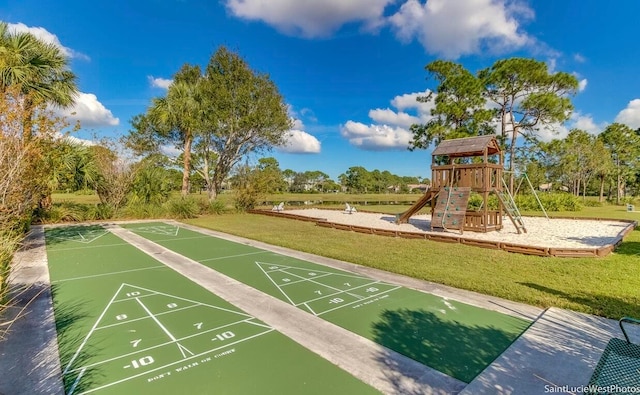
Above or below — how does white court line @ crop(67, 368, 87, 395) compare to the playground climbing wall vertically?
below

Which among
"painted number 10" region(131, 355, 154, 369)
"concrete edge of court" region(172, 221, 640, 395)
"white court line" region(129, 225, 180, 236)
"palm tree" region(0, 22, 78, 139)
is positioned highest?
"palm tree" region(0, 22, 78, 139)

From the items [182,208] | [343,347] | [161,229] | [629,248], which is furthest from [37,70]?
[629,248]

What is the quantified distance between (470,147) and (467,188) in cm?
178

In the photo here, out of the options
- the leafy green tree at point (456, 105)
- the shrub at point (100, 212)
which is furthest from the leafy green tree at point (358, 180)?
the shrub at point (100, 212)

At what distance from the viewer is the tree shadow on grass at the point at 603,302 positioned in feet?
14.7

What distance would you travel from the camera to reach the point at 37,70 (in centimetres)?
1052

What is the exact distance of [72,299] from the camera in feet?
17.0

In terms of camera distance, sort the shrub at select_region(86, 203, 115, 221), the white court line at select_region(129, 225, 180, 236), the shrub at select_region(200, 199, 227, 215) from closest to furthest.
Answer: the white court line at select_region(129, 225, 180, 236), the shrub at select_region(86, 203, 115, 221), the shrub at select_region(200, 199, 227, 215)

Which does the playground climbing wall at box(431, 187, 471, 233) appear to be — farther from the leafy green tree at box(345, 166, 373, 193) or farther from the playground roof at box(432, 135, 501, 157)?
the leafy green tree at box(345, 166, 373, 193)

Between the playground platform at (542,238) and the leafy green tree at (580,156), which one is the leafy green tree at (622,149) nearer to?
the leafy green tree at (580,156)

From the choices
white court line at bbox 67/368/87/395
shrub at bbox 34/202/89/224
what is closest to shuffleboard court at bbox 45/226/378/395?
white court line at bbox 67/368/87/395

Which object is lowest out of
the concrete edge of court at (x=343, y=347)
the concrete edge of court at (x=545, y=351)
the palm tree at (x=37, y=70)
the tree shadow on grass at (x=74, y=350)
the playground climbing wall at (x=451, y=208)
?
the tree shadow on grass at (x=74, y=350)

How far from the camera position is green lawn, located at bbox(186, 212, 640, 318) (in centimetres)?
509

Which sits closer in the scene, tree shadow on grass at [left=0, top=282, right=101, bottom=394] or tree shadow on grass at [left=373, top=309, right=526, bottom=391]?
tree shadow on grass at [left=0, top=282, right=101, bottom=394]
